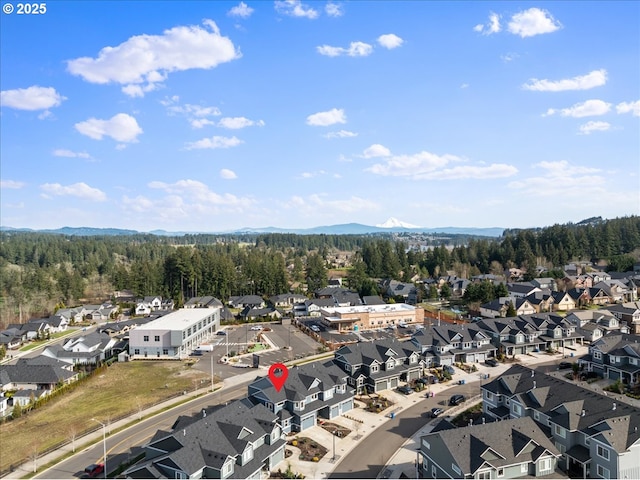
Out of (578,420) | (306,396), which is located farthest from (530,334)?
(306,396)

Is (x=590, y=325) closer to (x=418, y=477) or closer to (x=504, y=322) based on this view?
(x=504, y=322)

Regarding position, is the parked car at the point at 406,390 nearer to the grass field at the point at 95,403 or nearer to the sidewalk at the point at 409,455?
the sidewalk at the point at 409,455

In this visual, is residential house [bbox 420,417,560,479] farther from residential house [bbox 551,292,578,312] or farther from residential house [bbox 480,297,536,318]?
residential house [bbox 551,292,578,312]

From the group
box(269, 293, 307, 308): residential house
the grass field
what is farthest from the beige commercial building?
the grass field

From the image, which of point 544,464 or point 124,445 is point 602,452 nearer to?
point 544,464

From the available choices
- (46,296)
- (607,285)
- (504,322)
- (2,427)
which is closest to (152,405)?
(2,427)
